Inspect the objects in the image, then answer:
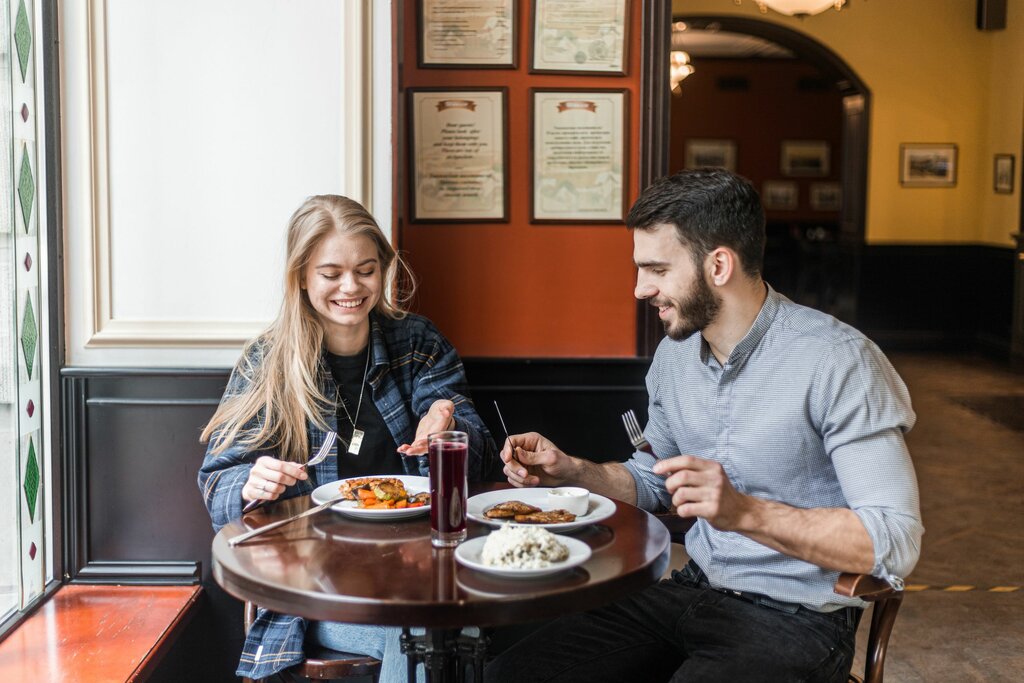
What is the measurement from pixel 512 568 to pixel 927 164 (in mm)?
10002

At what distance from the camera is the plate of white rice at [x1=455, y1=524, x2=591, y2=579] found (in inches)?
64.2

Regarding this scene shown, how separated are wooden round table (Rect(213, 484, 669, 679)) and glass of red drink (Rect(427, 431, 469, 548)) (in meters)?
0.04

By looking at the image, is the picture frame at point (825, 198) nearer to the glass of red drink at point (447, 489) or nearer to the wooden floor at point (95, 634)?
the wooden floor at point (95, 634)

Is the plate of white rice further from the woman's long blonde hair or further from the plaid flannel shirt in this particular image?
the woman's long blonde hair

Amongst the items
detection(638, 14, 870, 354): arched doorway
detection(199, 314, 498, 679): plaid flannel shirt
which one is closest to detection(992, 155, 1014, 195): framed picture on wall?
detection(638, 14, 870, 354): arched doorway

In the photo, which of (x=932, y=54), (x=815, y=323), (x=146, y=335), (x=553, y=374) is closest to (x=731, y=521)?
(x=815, y=323)

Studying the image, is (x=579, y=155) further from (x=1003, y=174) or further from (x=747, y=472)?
(x=1003, y=174)

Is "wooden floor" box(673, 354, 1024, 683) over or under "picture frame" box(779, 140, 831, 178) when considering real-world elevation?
under

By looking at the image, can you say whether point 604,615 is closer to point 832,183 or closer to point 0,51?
point 0,51

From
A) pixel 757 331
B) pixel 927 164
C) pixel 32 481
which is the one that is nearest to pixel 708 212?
pixel 757 331

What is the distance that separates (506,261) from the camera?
334 centimetres

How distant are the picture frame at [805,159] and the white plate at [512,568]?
1243 centimetres

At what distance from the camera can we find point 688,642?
81.4 inches

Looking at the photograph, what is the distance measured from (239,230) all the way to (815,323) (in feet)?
5.29
